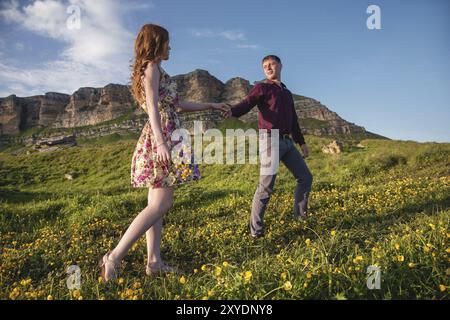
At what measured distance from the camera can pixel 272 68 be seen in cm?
561

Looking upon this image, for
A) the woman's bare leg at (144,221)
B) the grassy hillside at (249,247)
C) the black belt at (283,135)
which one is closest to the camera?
the grassy hillside at (249,247)

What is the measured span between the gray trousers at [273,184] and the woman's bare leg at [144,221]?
189 centimetres

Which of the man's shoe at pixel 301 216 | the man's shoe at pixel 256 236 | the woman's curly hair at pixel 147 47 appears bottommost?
the man's shoe at pixel 256 236

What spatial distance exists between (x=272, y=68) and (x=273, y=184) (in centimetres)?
198

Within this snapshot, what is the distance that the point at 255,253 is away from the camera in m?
4.87

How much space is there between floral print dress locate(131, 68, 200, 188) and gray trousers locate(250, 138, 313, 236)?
1648 mm

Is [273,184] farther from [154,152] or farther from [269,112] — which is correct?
[154,152]

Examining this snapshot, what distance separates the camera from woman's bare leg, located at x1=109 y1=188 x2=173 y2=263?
3.90m

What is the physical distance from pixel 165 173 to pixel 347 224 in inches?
144

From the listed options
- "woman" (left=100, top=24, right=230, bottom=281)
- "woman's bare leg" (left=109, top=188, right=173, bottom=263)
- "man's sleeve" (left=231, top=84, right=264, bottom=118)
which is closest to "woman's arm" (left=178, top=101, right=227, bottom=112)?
"woman" (left=100, top=24, right=230, bottom=281)

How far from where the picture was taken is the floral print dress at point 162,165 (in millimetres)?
3984

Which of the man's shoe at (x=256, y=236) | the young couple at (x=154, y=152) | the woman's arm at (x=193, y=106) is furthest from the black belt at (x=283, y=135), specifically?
the man's shoe at (x=256, y=236)

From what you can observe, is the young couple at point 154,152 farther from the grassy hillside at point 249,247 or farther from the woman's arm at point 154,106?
the grassy hillside at point 249,247

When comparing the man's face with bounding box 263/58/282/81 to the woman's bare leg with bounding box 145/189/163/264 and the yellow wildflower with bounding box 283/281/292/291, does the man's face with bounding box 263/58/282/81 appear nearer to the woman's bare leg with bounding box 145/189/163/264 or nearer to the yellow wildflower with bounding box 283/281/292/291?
the woman's bare leg with bounding box 145/189/163/264
